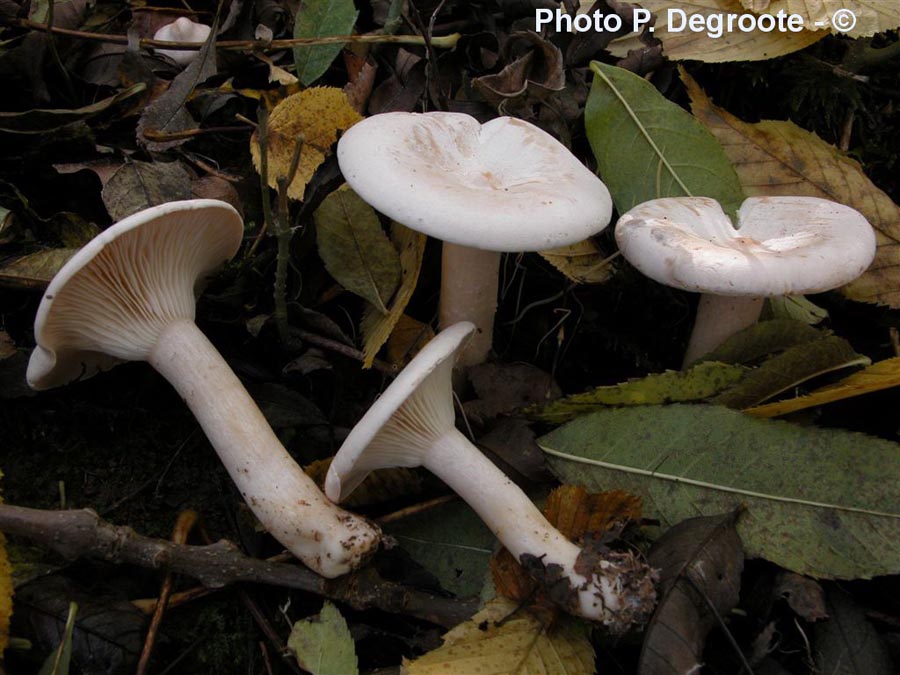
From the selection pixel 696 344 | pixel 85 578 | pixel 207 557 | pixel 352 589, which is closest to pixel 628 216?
pixel 696 344

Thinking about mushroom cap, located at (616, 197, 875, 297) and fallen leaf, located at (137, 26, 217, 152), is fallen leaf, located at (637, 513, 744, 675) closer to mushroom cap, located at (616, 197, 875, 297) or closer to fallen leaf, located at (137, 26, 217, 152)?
mushroom cap, located at (616, 197, 875, 297)

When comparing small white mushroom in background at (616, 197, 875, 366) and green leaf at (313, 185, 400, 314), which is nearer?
small white mushroom in background at (616, 197, 875, 366)

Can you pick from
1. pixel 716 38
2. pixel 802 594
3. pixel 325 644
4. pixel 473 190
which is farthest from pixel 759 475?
pixel 716 38

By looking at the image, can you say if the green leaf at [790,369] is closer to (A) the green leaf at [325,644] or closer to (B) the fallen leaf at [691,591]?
(B) the fallen leaf at [691,591]

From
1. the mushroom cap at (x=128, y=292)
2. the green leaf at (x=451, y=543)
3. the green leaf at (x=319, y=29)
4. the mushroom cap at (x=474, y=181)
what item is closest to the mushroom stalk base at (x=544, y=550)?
the green leaf at (x=451, y=543)

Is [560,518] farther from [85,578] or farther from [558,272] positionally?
[85,578]

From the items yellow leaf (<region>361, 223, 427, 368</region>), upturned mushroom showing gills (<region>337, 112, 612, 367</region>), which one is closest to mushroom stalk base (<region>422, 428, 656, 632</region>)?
yellow leaf (<region>361, 223, 427, 368</region>)
